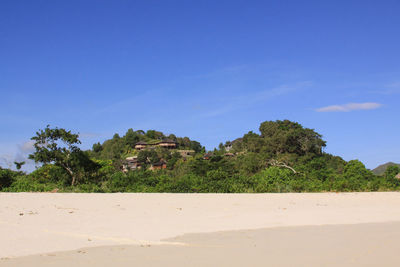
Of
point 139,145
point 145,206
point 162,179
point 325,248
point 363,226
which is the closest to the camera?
point 325,248

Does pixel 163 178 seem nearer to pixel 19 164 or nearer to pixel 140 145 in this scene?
pixel 19 164

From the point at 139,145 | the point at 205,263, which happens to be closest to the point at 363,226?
the point at 205,263

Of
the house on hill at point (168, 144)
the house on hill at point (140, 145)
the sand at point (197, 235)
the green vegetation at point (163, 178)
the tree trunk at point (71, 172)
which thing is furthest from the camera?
the house on hill at point (140, 145)

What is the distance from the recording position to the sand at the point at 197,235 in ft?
11.8

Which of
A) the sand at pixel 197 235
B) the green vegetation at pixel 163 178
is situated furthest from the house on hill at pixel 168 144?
the sand at pixel 197 235

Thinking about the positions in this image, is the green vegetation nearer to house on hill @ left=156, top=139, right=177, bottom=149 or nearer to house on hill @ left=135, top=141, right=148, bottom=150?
house on hill @ left=156, top=139, right=177, bottom=149

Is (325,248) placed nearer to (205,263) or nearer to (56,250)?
(205,263)

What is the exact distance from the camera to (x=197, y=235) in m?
4.71

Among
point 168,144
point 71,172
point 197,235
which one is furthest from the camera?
point 168,144

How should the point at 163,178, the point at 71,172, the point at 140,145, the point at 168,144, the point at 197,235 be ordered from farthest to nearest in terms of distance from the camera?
the point at 140,145, the point at 168,144, the point at 71,172, the point at 163,178, the point at 197,235

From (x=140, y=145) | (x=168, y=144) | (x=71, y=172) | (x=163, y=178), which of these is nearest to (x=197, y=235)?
(x=163, y=178)

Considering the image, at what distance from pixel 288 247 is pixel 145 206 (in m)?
4.20

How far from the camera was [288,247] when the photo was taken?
3.99 m

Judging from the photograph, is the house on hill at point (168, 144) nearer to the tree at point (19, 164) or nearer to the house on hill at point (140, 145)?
the house on hill at point (140, 145)
